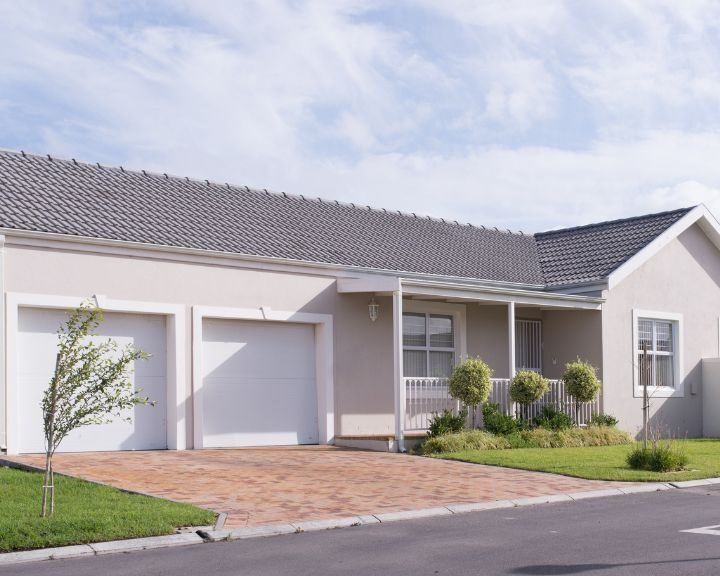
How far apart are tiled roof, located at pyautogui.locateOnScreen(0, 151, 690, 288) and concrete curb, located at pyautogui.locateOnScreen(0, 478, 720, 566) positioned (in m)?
7.27

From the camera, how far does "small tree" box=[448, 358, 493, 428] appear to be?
1844 centimetres

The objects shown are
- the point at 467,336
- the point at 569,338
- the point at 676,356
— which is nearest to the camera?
the point at 467,336

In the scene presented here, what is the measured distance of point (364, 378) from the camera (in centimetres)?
1948

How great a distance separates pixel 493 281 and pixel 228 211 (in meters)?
6.11

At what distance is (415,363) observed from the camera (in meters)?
20.5

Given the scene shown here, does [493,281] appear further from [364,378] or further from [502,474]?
[502,474]

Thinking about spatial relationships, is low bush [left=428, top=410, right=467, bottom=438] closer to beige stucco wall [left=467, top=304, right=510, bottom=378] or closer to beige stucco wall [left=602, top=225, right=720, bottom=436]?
beige stucco wall [left=467, top=304, right=510, bottom=378]

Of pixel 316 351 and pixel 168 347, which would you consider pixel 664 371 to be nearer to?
pixel 316 351

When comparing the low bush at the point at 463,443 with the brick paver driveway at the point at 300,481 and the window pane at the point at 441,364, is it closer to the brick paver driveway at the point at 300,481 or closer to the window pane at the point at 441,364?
the brick paver driveway at the point at 300,481

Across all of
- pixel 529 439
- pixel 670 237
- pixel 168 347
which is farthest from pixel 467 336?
pixel 168 347

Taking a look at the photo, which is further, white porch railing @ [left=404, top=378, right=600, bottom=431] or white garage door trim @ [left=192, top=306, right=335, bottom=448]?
white porch railing @ [left=404, top=378, right=600, bottom=431]

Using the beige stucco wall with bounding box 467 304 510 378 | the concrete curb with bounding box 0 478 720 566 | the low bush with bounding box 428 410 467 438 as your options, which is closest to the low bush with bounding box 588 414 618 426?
the beige stucco wall with bounding box 467 304 510 378

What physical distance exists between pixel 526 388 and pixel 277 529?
10340 millimetres

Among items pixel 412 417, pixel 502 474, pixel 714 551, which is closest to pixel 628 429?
pixel 412 417
